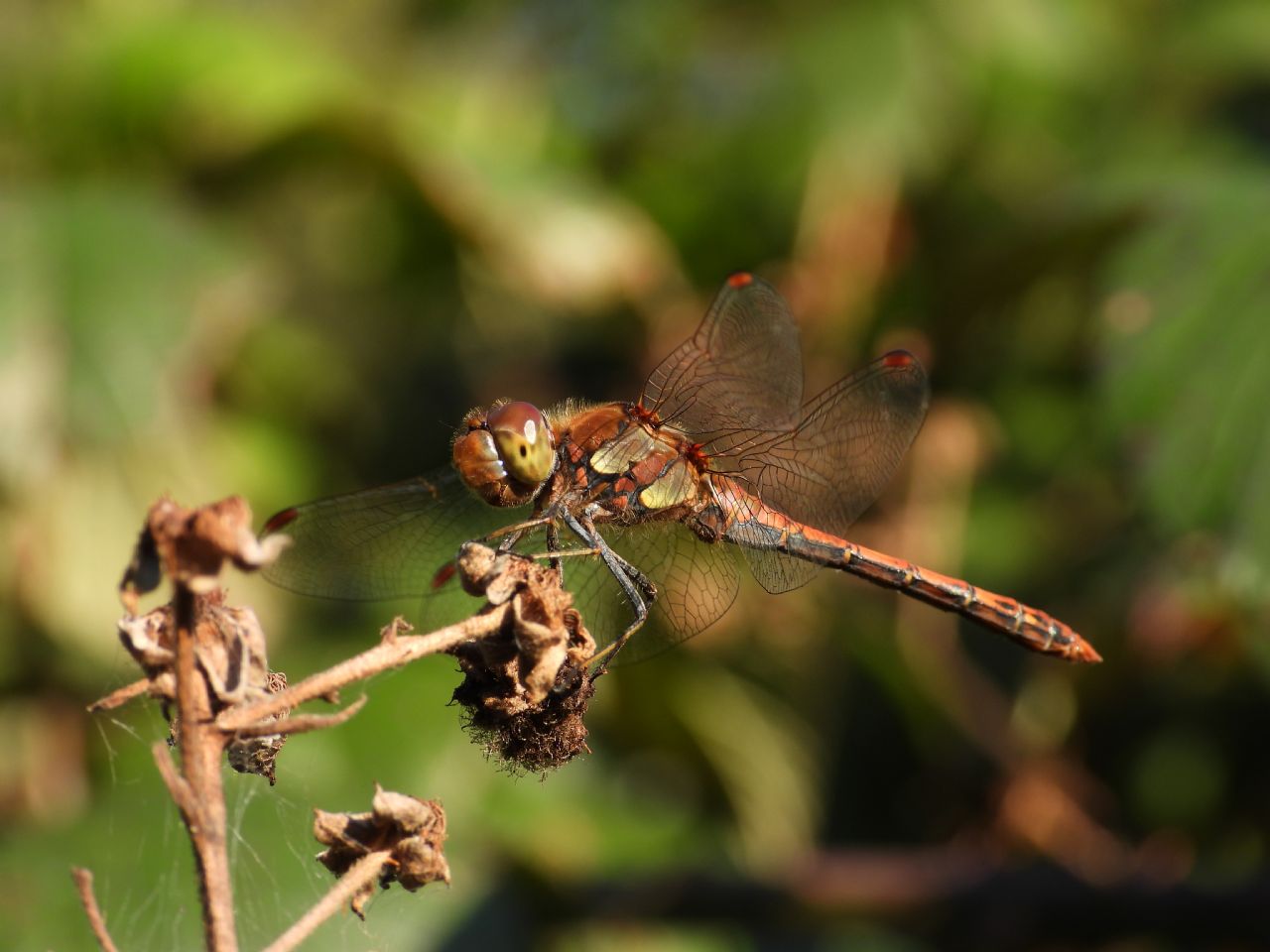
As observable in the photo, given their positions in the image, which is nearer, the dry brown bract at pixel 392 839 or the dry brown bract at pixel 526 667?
the dry brown bract at pixel 392 839

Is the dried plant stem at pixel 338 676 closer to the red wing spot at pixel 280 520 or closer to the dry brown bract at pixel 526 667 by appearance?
the dry brown bract at pixel 526 667

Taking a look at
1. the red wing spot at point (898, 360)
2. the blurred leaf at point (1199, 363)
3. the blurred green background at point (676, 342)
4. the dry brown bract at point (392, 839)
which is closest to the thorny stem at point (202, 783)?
the dry brown bract at point (392, 839)

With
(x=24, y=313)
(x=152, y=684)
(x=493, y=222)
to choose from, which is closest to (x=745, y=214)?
(x=493, y=222)

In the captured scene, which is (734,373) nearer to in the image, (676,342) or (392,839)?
(392,839)

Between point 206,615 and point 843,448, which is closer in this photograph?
point 206,615

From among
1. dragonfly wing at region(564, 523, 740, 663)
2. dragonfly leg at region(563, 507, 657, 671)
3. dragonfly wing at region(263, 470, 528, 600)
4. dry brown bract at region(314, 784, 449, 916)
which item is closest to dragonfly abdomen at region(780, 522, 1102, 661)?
dragonfly wing at region(564, 523, 740, 663)

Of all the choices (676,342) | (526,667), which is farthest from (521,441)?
(676,342)

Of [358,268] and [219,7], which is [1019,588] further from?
[219,7]
